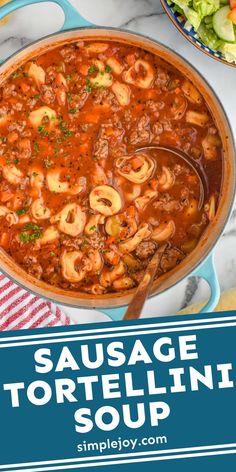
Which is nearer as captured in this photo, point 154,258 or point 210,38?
point 210,38

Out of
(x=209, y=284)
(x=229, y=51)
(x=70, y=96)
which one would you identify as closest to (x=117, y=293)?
(x=209, y=284)

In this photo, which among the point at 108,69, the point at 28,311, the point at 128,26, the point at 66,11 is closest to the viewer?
the point at 66,11

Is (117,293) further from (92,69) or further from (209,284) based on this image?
(92,69)

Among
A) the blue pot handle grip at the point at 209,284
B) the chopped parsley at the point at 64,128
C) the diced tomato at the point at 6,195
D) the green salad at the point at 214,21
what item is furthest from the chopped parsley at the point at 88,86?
the blue pot handle grip at the point at 209,284

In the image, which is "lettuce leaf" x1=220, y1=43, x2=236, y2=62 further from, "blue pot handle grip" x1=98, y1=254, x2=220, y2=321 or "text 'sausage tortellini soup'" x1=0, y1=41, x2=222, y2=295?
"blue pot handle grip" x1=98, y1=254, x2=220, y2=321

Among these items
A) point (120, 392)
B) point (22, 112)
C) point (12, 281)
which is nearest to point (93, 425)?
point (120, 392)

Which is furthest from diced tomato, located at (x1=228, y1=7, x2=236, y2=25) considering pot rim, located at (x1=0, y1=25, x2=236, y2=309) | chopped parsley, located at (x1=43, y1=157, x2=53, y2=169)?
chopped parsley, located at (x1=43, y1=157, x2=53, y2=169)

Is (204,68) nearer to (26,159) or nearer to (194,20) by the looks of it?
(194,20)

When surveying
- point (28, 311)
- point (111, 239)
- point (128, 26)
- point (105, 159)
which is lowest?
point (28, 311)
